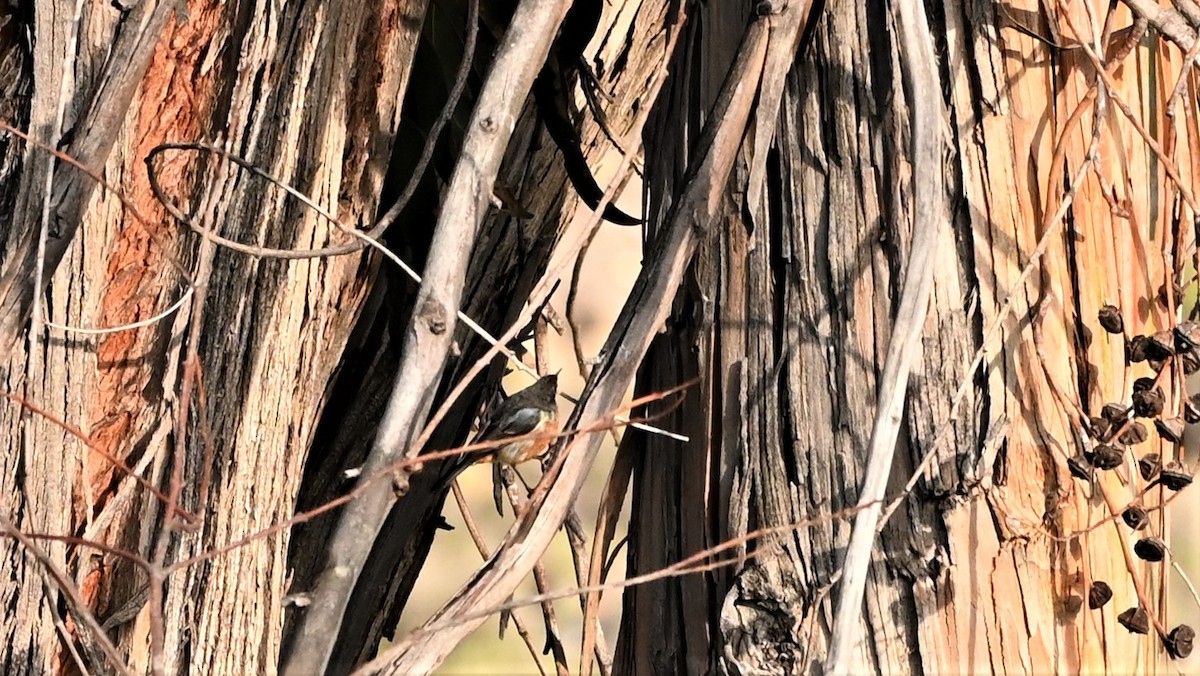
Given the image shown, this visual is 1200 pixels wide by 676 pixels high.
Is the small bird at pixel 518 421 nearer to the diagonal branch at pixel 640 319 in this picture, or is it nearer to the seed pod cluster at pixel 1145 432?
the diagonal branch at pixel 640 319

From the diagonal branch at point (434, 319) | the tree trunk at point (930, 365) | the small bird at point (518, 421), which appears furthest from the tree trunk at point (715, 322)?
the small bird at point (518, 421)

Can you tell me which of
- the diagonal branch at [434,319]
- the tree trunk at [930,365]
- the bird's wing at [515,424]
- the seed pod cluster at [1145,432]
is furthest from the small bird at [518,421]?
the seed pod cluster at [1145,432]

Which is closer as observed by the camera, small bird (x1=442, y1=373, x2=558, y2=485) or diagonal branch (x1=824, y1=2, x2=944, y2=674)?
diagonal branch (x1=824, y1=2, x2=944, y2=674)

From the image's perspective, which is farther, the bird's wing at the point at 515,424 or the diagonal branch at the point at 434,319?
the bird's wing at the point at 515,424

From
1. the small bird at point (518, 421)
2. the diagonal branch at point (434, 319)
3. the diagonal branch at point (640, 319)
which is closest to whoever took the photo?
the diagonal branch at point (434, 319)

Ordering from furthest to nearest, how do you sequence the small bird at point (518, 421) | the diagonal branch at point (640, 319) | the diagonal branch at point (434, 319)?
the small bird at point (518, 421), the diagonal branch at point (640, 319), the diagonal branch at point (434, 319)

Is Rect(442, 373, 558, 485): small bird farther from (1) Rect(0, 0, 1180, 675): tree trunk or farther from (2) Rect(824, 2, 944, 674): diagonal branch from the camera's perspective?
(2) Rect(824, 2, 944, 674): diagonal branch

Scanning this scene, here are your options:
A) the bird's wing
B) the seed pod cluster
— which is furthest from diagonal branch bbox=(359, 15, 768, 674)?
the bird's wing

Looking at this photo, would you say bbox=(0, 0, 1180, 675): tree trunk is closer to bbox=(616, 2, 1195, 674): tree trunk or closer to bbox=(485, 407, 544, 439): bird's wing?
bbox=(616, 2, 1195, 674): tree trunk

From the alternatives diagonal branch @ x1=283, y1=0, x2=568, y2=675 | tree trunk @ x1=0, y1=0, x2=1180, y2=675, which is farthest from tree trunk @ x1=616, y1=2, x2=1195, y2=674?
diagonal branch @ x1=283, y1=0, x2=568, y2=675

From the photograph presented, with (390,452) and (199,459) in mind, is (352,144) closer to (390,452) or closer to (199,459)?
(199,459)

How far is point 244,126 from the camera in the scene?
138 cm

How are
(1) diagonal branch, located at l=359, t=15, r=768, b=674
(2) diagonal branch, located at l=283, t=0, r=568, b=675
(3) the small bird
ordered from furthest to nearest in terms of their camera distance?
(3) the small bird → (1) diagonal branch, located at l=359, t=15, r=768, b=674 → (2) diagonal branch, located at l=283, t=0, r=568, b=675

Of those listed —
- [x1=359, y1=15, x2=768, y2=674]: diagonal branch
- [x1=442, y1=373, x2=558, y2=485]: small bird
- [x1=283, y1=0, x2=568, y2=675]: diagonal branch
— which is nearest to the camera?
[x1=283, y1=0, x2=568, y2=675]: diagonal branch
